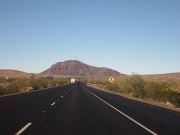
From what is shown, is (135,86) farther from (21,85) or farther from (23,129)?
(23,129)

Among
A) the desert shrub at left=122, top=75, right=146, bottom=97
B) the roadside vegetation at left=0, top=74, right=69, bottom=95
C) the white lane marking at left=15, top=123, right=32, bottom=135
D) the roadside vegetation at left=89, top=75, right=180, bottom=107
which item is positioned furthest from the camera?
the desert shrub at left=122, top=75, right=146, bottom=97

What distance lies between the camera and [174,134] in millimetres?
11234

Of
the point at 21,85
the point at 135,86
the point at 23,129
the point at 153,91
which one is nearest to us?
the point at 23,129

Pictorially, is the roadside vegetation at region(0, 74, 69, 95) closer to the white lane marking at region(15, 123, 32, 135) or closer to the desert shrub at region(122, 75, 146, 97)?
the desert shrub at region(122, 75, 146, 97)

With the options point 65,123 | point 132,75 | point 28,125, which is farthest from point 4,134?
point 132,75

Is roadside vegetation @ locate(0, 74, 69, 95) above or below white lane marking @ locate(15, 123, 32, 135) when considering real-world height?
above

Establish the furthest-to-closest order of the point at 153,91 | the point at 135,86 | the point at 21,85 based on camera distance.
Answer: the point at 21,85
the point at 135,86
the point at 153,91

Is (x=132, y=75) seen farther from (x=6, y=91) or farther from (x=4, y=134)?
(x=4, y=134)

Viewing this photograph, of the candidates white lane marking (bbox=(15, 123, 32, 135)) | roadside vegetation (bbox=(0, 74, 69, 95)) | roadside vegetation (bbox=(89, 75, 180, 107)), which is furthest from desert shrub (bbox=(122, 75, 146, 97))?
white lane marking (bbox=(15, 123, 32, 135))

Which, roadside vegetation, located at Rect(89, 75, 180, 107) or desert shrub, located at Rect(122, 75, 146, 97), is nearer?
roadside vegetation, located at Rect(89, 75, 180, 107)

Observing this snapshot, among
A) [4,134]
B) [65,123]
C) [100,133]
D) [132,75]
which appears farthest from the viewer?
[132,75]

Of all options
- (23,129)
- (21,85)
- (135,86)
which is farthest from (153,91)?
(23,129)

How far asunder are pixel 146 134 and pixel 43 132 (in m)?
3.16

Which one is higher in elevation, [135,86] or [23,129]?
[135,86]
